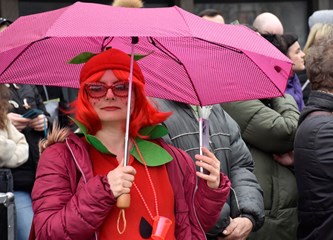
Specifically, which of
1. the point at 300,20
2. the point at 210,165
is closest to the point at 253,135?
the point at 210,165

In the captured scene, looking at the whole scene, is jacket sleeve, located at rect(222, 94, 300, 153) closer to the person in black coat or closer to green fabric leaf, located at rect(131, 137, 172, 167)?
the person in black coat

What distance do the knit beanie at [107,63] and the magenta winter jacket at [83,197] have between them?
257mm

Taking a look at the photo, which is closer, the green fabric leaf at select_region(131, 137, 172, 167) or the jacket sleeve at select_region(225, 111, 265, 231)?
the green fabric leaf at select_region(131, 137, 172, 167)

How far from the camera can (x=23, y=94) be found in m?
5.47

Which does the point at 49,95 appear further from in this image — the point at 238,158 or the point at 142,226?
the point at 142,226

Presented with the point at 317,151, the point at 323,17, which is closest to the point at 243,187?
the point at 317,151

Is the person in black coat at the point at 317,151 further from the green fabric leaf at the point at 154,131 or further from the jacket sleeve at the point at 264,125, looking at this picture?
the green fabric leaf at the point at 154,131

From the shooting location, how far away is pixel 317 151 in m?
4.46

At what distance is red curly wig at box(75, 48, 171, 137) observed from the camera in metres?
3.24

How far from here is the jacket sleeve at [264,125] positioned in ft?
16.4

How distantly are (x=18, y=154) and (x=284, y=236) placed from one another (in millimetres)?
1673

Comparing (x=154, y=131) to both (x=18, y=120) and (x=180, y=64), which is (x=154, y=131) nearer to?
(x=180, y=64)

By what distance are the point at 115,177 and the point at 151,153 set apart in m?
0.32

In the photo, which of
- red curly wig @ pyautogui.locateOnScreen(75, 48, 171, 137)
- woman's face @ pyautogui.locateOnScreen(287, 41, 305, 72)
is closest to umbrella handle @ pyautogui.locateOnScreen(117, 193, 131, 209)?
red curly wig @ pyautogui.locateOnScreen(75, 48, 171, 137)
